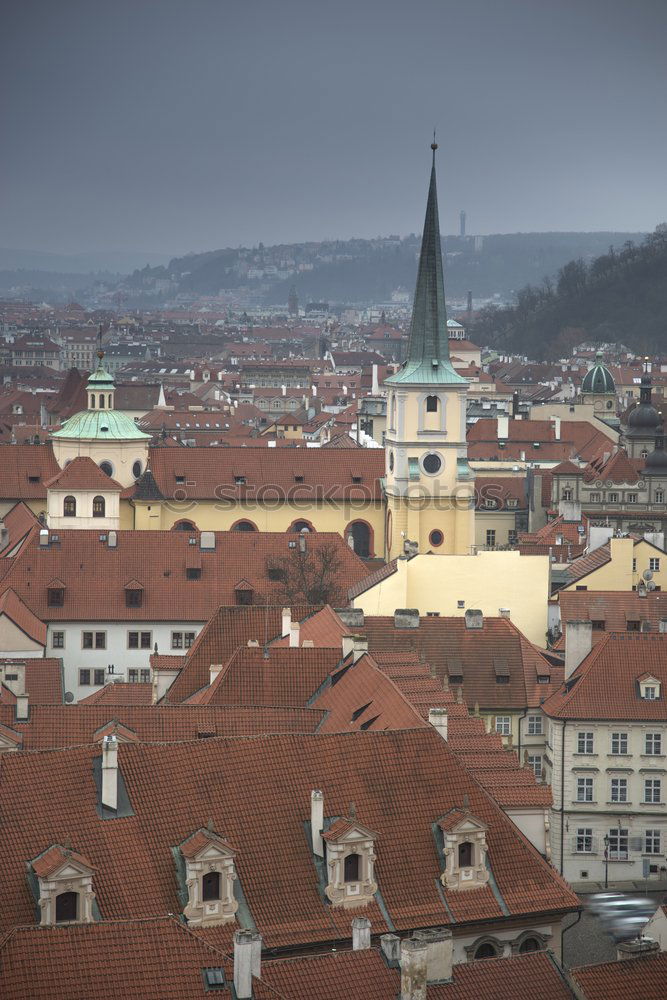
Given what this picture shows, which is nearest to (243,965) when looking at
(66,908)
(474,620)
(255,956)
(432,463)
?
(255,956)

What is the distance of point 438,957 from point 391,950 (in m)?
0.71

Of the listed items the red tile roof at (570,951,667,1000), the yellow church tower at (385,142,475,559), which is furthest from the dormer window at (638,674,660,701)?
the yellow church tower at (385,142,475,559)

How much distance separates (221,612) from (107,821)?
25.0m

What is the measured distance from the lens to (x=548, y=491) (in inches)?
4685

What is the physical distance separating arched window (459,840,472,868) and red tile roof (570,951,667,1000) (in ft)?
15.9

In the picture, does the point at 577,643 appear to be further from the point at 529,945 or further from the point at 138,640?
the point at 529,945

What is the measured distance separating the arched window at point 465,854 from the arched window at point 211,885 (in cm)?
425

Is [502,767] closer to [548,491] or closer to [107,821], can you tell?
[107,821]

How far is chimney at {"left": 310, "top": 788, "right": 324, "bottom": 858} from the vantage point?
35469 millimetres

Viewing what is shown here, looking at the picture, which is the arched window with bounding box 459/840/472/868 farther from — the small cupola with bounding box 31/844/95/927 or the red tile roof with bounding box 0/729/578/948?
the small cupola with bounding box 31/844/95/927

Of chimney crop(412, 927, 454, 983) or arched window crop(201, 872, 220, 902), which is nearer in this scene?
chimney crop(412, 927, 454, 983)

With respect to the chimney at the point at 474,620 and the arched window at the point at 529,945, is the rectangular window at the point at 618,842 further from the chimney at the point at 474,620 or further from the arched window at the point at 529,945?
the arched window at the point at 529,945

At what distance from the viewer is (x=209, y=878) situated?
34.2 metres

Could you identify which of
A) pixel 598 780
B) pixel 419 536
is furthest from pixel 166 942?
pixel 419 536
